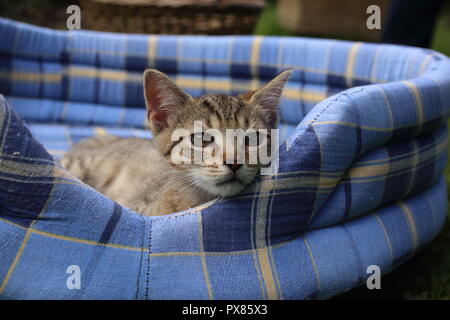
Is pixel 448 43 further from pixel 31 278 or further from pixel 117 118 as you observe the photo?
pixel 31 278

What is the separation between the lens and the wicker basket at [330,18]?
723cm

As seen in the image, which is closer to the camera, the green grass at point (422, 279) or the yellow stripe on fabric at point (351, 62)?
the green grass at point (422, 279)

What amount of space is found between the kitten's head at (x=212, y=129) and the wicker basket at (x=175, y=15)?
2158 millimetres

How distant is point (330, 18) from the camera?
7305 mm

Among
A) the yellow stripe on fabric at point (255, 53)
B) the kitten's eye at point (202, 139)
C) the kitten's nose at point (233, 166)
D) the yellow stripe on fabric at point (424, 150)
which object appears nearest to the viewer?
the kitten's nose at point (233, 166)

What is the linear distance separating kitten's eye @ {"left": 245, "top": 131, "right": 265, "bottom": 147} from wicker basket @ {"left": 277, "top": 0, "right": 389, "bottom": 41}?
6.04 metres

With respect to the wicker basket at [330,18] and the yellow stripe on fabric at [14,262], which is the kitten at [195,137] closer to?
the yellow stripe on fabric at [14,262]

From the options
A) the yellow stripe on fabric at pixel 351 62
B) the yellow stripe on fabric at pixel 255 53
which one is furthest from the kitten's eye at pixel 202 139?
the yellow stripe on fabric at pixel 255 53

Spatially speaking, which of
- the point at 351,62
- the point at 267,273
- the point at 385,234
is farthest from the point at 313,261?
the point at 351,62

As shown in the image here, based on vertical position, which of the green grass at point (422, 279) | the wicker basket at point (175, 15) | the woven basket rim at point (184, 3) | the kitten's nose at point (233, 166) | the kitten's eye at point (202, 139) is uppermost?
the woven basket rim at point (184, 3)

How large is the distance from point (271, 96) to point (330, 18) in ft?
19.9
